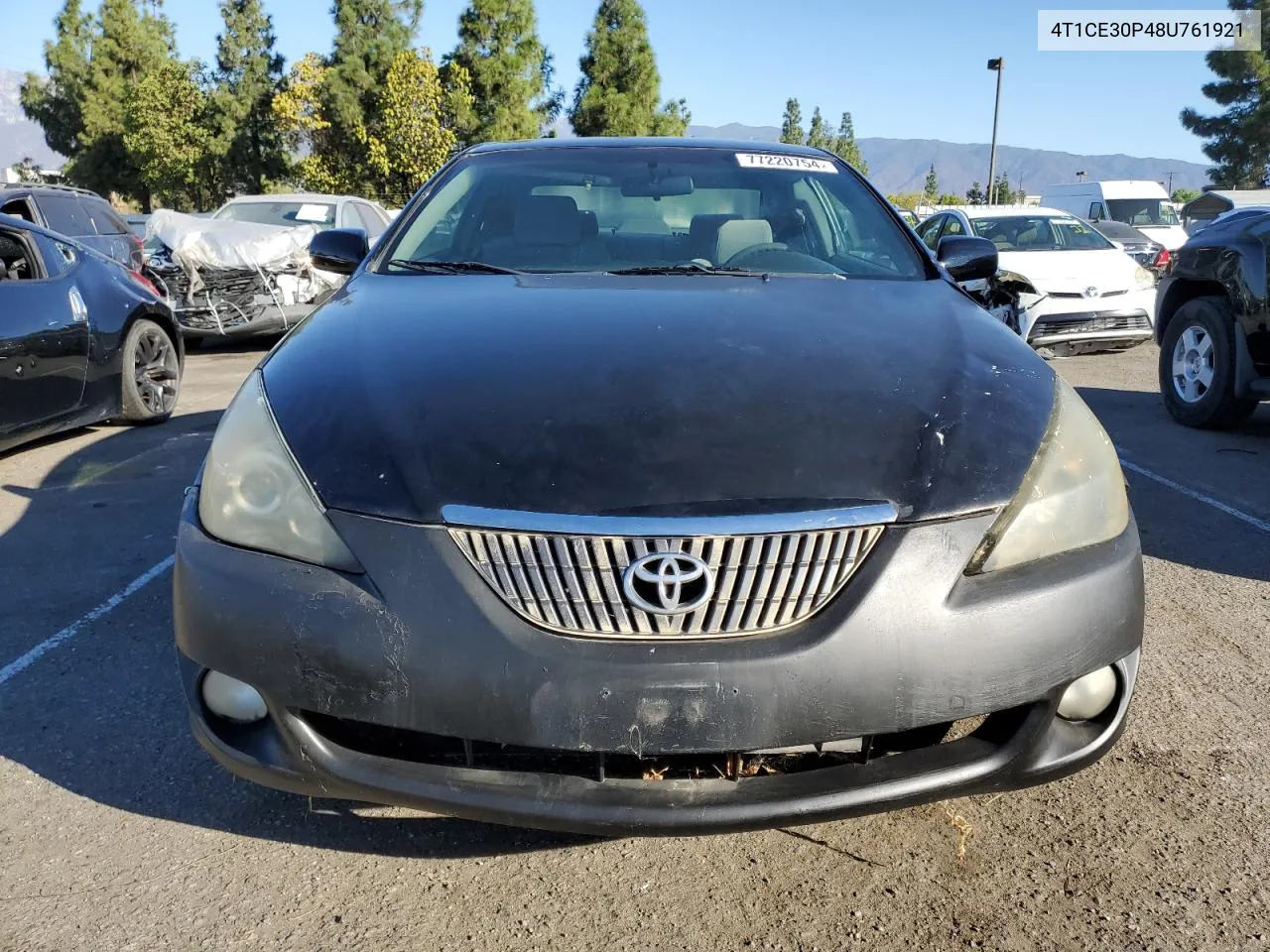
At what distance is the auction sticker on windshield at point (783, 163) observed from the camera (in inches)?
135

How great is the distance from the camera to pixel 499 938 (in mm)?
1870

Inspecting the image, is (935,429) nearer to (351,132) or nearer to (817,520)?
(817,520)

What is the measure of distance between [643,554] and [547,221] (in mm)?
1742

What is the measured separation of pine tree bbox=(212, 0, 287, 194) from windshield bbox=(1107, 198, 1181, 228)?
2928 cm

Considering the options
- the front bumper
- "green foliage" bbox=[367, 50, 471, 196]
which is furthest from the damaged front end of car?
"green foliage" bbox=[367, 50, 471, 196]

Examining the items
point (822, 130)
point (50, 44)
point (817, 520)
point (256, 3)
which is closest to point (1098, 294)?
point (817, 520)

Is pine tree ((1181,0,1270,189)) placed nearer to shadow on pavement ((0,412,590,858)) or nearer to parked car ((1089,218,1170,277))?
parked car ((1089,218,1170,277))

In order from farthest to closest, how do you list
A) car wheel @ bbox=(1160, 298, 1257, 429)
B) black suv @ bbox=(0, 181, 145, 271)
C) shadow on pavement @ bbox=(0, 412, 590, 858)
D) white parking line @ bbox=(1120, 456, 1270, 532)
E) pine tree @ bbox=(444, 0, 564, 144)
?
pine tree @ bbox=(444, 0, 564, 144) → black suv @ bbox=(0, 181, 145, 271) → car wheel @ bbox=(1160, 298, 1257, 429) → white parking line @ bbox=(1120, 456, 1270, 532) → shadow on pavement @ bbox=(0, 412, 590, 858)

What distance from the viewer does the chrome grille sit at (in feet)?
5.44

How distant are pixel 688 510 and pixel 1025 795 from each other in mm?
1175

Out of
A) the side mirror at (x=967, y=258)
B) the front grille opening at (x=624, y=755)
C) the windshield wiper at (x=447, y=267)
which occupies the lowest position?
the front grille opening at (x=624, y=755)

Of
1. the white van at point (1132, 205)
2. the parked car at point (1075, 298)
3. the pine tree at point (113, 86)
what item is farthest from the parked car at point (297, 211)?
the pine tree at point (113, 86)

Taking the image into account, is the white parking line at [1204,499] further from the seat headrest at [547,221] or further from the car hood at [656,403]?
the seat headrest at [547,221]

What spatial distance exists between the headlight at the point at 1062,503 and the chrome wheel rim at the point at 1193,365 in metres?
4.67
